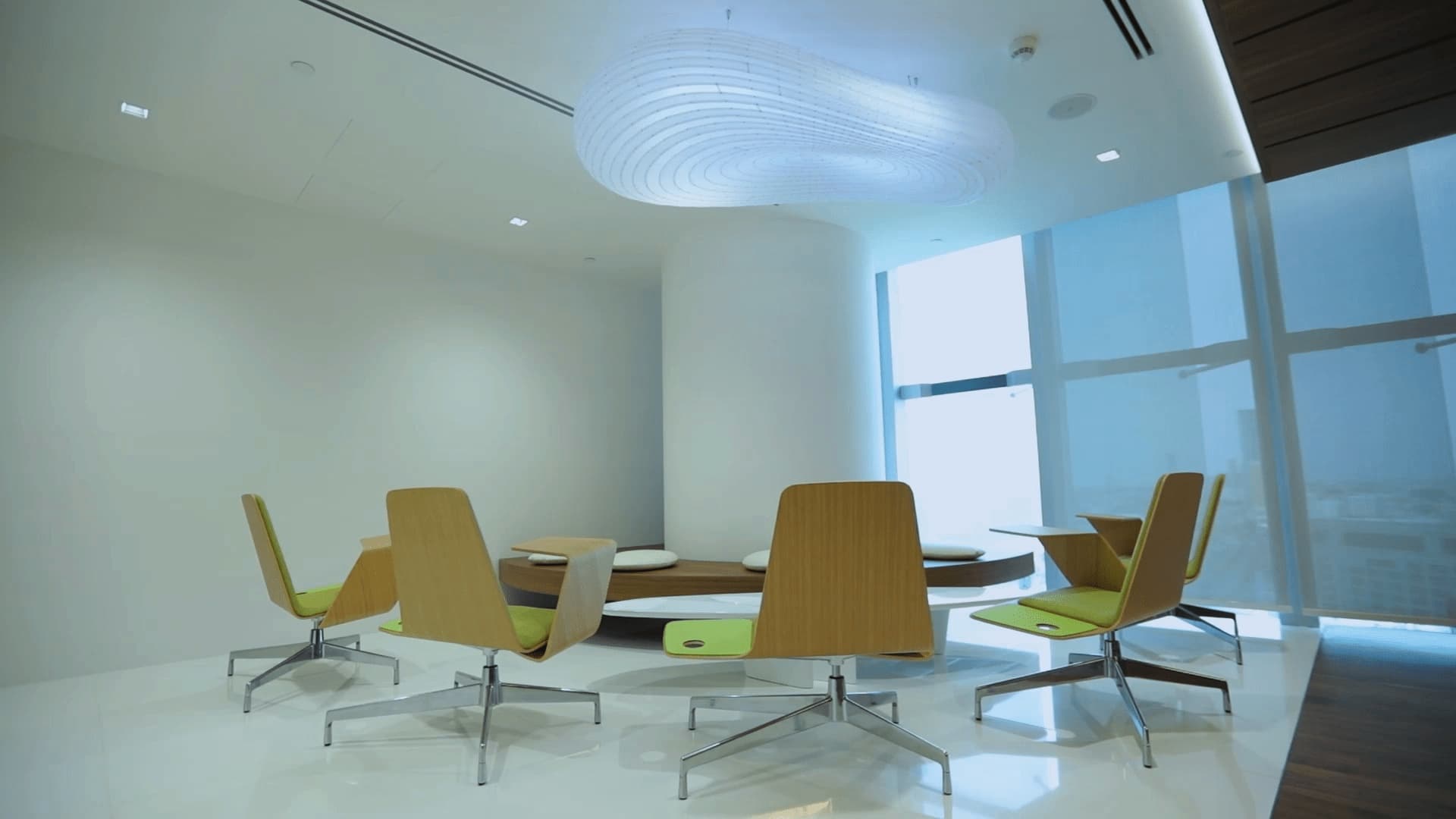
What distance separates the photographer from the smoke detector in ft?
10.3

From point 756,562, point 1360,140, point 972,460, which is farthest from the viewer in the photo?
point 972,460

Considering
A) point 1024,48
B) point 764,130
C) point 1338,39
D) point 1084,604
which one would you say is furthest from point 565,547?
point 1338,39

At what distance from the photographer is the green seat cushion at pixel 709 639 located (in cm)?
212

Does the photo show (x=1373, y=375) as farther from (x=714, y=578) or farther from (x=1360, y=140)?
(x=714, y=578)

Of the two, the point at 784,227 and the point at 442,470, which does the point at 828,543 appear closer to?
the point at 784,227

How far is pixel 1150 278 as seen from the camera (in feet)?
17.3

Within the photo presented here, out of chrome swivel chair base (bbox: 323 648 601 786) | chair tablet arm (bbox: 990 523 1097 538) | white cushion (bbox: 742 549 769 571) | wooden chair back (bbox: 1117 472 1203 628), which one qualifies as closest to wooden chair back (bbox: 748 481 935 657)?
wooden chair back (bbox: 1117 472 1203 628)

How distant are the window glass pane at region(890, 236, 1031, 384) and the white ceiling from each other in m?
1.24

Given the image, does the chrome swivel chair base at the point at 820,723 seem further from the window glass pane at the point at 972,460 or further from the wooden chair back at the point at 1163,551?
the window glass pane at the point at 972,460

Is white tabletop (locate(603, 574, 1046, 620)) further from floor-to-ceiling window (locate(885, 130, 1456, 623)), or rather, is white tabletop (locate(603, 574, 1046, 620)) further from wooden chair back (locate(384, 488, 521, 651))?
floor-to-ceiling window (locate(885, 130, 1456, 623))

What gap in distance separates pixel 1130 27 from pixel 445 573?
359cm

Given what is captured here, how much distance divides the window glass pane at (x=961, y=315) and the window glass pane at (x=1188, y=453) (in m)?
0.80

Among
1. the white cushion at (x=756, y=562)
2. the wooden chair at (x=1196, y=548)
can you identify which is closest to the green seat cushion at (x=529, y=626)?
the white cushion at (x=756, y=562)

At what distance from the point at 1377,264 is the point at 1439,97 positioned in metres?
1.21
